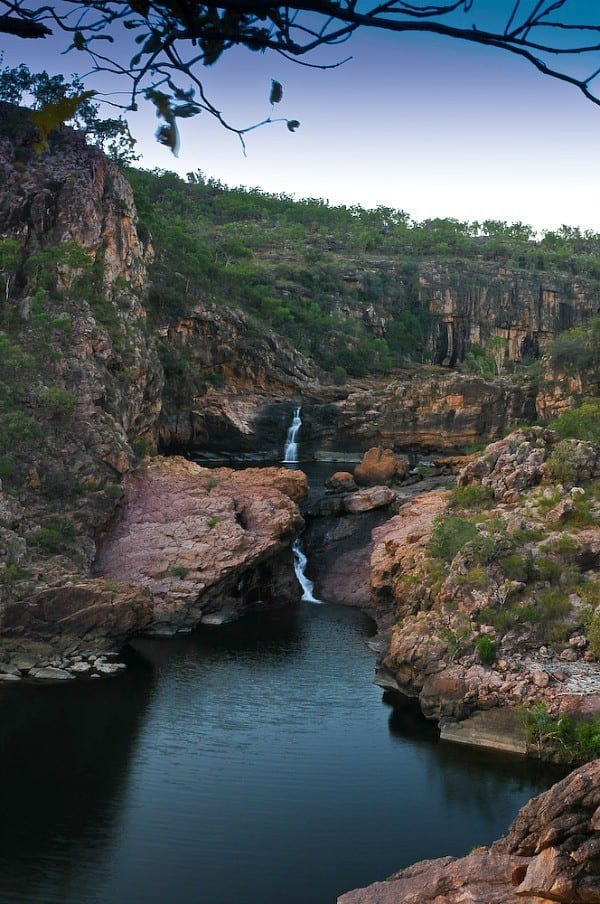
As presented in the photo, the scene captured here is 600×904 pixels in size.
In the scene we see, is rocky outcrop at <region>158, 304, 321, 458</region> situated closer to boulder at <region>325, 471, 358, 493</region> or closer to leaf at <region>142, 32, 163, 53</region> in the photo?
boulder at <region>325, 471, 358, 493</region>

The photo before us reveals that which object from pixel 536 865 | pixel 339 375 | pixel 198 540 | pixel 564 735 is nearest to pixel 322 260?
pixel 339 375

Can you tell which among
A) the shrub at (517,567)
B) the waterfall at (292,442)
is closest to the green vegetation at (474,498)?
the shrub at (517,567)

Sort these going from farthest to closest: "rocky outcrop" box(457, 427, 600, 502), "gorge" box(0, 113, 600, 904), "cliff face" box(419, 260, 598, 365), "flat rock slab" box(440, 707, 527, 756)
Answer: "cliff face" box(419, 260, 598, 365)
"rocky outcrop" box(457, 427, 600, 502)
"flat rock slab" box(440, 707, 527, 756)
"gorge" box(0, 113, 600, 904)

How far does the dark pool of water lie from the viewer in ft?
45.5

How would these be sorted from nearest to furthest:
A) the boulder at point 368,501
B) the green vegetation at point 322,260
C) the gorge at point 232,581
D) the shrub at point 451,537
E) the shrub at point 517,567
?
the gorge at point 232,581, the shrub at point 517,567, the shrub at point 451,537, the boulder at point 368,501, the green vegetation at point 322,260

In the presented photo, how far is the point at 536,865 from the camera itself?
925cm

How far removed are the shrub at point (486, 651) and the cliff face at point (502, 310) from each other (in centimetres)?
6075

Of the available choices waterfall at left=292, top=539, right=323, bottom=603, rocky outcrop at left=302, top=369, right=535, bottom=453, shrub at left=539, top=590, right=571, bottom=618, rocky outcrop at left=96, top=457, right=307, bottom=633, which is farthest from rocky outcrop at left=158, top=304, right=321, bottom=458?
shrub at left=539, top=590, right=571, bottom=618

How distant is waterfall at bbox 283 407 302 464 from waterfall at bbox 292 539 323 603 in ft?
50.9

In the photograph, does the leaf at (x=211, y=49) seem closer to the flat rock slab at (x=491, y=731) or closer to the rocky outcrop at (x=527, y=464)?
the flat rock slab at (x=491, y=731)

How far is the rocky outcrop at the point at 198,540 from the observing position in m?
28.0

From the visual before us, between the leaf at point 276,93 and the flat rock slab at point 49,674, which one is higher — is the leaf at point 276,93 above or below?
above

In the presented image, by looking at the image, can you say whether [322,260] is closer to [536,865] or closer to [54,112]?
[536,865]

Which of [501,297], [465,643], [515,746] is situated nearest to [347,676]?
[465,643]
